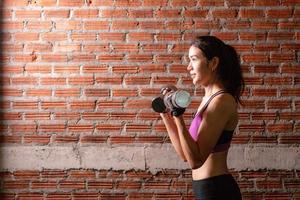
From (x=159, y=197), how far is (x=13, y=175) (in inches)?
49.2

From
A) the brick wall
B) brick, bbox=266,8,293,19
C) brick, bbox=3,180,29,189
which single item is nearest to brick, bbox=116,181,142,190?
the brick wall

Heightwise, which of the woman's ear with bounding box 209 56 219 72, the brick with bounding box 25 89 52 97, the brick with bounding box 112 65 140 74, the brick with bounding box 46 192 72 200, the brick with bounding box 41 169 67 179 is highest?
the brick with bounding box 112 65 140 74

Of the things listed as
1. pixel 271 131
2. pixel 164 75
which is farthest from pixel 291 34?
pixel 164 75

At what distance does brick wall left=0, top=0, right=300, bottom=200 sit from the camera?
3268 millimetres

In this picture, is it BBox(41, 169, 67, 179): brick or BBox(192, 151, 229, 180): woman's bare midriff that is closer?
BBox(192, 151, 229, 180): woman's bare midriff

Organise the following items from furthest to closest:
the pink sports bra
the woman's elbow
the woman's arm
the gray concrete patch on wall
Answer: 1. the gray concrete patch on wall
2. the woman's arm
3. the pink sports bra
4. the woman's elbow

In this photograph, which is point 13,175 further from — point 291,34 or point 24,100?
point 291,34

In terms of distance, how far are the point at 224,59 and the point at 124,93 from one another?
1463 mm

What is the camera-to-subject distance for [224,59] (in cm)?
198

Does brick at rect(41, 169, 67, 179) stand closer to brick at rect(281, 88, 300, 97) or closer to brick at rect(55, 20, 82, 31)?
brick at rect(55, 20, 82, 31)

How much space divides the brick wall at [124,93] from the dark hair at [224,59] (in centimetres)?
128

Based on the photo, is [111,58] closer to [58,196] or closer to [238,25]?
[238,25]

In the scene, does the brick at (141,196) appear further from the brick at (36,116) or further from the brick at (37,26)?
the brick at (37,26)

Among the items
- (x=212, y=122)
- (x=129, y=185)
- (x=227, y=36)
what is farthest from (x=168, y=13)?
(x=212, y=122)
